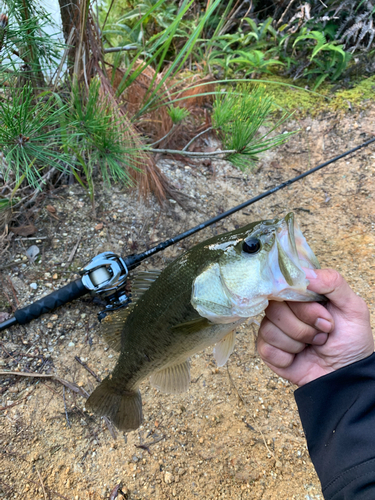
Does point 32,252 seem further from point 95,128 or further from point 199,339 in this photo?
point 199,339

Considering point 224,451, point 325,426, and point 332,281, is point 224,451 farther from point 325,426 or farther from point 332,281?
point 332,281

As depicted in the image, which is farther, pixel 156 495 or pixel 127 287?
pixel 127 287

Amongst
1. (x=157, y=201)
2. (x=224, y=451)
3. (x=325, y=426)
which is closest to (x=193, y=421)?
(x=224, y=451)

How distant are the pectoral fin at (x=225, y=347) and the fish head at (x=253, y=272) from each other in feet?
0.82

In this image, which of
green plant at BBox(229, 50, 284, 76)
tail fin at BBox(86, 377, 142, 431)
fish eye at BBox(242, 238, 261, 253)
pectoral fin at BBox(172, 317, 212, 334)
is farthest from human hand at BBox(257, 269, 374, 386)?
green plant at BBox(229, 50, 284, 76)

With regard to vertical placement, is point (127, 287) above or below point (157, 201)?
below

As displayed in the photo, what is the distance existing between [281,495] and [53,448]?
1.36 metres

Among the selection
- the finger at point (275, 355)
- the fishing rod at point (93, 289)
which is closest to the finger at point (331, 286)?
the finger at point (275, 355)

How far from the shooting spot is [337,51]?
3.74 metres

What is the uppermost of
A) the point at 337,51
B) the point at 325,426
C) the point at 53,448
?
the point at 337,51

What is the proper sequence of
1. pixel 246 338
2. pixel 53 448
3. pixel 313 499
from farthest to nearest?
pixel 246 338, pixel 53 448, pixel 313 499

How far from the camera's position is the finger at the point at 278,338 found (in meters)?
1.51

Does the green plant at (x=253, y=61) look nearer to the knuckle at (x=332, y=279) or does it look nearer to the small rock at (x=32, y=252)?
the small rock at (x=32, y=252)

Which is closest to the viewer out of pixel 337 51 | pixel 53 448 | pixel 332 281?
pixel 332 281
